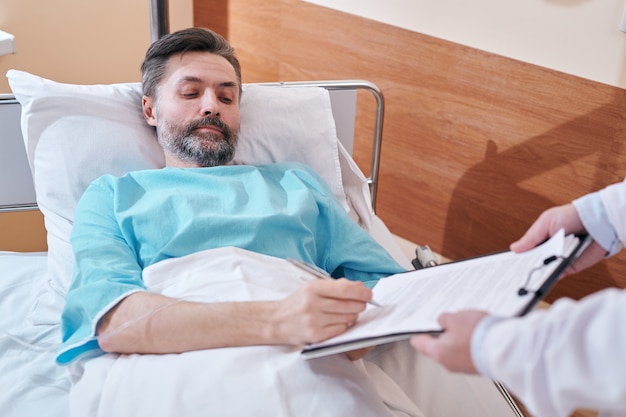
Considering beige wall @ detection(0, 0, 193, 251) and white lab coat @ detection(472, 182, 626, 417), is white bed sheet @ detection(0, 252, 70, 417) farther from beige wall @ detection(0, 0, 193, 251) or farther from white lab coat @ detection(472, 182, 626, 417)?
white lab coat @ detection(472, 182, 626, 417)

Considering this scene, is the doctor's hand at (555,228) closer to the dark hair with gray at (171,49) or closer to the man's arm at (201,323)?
the man's arm at (201,323)

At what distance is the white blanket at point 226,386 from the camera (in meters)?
1.38

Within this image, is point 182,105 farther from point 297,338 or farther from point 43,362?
point 297,338

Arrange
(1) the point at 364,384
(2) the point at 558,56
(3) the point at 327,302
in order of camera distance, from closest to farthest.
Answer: (3) the point at 327,302, (1) the point at 364,384, (2) the point at 558,56

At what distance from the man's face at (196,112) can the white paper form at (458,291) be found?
74 centimetres

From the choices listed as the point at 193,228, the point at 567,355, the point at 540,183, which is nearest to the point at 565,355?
the point at 567,355

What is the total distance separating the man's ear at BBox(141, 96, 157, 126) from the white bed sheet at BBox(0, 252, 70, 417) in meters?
0.51

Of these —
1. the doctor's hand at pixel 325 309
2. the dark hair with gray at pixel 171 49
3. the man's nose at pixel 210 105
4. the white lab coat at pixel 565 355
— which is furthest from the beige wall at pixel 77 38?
the white lab coat at pixel 565 355

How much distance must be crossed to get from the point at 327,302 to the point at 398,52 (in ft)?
6.18

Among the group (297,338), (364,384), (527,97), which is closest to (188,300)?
(297,338)

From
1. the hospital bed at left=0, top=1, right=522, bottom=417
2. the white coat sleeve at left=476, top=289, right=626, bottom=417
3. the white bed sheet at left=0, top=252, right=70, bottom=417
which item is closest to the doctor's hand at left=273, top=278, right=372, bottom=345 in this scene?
the hospital bed at left=0, top=1, right=522, bottom=417

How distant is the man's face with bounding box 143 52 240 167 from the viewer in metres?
2.02

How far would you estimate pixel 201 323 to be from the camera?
150cm

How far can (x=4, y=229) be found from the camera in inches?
118
